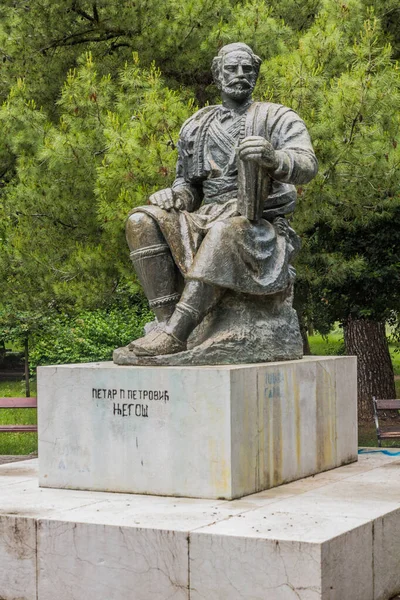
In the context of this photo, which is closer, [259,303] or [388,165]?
[259,303]

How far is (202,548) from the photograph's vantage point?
4695 millimetres

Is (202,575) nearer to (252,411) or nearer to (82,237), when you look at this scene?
(252,411)

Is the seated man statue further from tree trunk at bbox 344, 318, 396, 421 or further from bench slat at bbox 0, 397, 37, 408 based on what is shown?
tree trunk at bbox 344, 318, 396, 421

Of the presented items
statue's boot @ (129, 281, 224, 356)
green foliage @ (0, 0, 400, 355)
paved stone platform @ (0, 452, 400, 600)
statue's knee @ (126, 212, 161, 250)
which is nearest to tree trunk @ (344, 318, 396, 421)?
green foliage @ (0, 0, 400, 355)

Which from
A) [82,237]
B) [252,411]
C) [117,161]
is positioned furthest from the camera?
[82,237]

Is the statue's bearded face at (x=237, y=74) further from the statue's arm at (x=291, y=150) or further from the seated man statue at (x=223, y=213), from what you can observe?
the statue's arm at (x=291, y=150)

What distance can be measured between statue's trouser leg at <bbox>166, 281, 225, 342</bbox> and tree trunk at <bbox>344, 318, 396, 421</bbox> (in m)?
7.07

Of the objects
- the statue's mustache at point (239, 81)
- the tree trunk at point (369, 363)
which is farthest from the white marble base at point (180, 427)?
the tree trunk at point (369, 363)

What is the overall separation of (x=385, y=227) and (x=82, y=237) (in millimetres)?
3350

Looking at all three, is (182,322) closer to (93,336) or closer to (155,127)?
(155,127)

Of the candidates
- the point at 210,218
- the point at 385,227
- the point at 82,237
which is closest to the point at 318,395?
the point at 210,218

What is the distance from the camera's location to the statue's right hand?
21.2ft

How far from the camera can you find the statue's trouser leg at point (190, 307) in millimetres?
6078

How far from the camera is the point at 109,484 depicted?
234 inches
